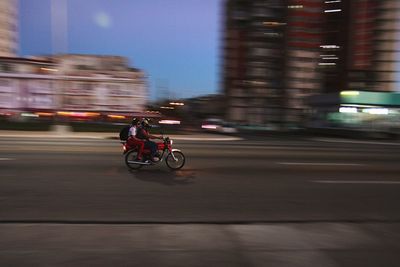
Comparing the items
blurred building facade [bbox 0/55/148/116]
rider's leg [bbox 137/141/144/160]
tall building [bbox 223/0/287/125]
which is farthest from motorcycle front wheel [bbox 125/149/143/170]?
tall building [bbox 223/0/287/125]

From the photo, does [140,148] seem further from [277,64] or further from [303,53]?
[303,53]

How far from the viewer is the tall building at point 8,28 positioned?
126m

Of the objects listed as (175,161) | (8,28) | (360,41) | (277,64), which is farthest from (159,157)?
(8,28)

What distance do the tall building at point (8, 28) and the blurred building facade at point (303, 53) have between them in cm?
5990

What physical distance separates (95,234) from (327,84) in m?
109

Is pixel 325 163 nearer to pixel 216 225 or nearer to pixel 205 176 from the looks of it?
pixel 205 176

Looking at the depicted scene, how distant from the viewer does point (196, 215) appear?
7359 millimetres

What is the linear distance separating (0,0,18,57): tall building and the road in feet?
403

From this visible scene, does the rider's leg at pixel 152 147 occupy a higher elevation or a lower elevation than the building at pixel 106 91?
lower

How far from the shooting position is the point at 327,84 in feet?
362

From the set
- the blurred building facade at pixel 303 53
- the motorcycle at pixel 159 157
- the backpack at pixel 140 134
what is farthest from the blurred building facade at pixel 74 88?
the backpack at pixel 140 134

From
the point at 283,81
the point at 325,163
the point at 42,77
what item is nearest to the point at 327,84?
the point at 283,81

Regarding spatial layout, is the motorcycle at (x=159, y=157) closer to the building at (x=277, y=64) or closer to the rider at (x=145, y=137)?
the rider at (x=145, y=137)

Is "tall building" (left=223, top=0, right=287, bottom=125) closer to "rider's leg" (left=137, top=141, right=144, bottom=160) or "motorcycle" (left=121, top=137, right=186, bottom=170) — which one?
"motorcycle" (left=121, top=137, right=186, bottom=170)
